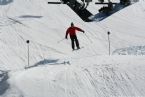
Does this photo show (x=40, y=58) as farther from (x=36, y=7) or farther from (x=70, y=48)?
(x=36, y=7)

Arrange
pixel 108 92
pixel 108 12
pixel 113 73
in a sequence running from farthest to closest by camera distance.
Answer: pixel 108 12, pixel 113 73, pixel 108 92

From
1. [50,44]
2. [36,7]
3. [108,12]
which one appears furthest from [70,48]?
[108,12]

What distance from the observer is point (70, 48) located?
24.5 meters

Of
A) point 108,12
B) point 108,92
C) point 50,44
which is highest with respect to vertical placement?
point 108,12

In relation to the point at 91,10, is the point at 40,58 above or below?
below

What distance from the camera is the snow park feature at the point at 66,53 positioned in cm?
1538

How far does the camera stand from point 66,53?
23.5 m

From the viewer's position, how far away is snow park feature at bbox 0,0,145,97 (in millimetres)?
15383

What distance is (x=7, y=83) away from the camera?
50.8 ft

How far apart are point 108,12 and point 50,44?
919 centimetres

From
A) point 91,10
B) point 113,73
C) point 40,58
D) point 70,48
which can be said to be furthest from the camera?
point 91,10

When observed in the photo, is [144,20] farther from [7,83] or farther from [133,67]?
[7,83]

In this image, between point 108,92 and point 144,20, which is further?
point 144,20

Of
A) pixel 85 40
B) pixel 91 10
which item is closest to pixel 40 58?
pixel 85 40
